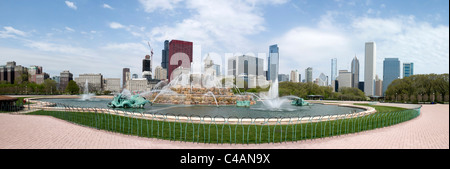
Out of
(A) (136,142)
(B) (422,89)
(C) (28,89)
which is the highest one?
(B) (422,89)

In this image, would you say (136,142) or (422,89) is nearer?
(136,142)

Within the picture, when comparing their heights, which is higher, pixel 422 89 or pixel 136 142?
pixel 422 89

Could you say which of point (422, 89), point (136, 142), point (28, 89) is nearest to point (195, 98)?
point (136, 142)

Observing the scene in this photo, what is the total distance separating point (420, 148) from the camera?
9172 mm

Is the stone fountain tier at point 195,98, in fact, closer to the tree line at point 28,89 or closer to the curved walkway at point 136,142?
the curved walkway at point 136,142

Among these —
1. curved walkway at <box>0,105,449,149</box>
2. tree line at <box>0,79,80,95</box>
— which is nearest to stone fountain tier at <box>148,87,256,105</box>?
curved walkway at <box>0,105,449,149</box>

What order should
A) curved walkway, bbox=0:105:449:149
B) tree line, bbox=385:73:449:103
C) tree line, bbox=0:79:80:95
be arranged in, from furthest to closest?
tree line, bbox=0:79:80:95 → tree line, bbox=385:73:449:103 → curved walkway, bbox=0:105:449:149

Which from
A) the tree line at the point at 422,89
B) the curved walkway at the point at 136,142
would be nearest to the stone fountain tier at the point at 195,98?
the curved walkway at the point at 136,142

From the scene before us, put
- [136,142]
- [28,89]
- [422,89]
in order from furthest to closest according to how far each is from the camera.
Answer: [28,89], [422,89], [136,142]

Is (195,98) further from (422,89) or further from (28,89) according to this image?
(28,89)

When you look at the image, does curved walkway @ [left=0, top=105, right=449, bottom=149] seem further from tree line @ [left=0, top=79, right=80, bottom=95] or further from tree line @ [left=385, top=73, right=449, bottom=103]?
tree line @ [left=0, top=79, right=80, bottom=95]
